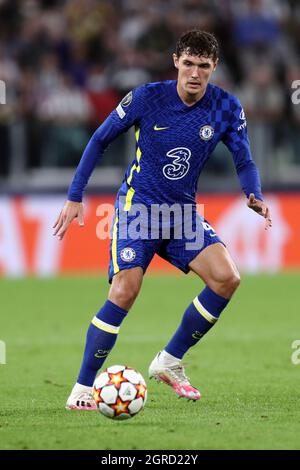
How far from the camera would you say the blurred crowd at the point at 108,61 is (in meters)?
15.9

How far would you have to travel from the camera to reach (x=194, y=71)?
6562mm

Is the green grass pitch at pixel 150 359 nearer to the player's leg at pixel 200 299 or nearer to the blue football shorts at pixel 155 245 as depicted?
the player's leg at pixel 200 299

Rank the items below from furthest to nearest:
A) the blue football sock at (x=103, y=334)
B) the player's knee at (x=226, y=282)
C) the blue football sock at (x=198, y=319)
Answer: the blue football sock at (x=198, y=319)
the player's knee at (x=226, y=282)
the blue football sock at (x=103, y=334)

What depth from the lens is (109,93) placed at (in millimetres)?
15766

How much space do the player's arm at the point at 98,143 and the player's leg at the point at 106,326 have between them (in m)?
0.46

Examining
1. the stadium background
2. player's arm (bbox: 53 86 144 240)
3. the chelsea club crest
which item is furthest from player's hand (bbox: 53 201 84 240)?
the stadium background

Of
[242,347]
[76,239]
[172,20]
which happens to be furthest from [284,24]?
[242,347]

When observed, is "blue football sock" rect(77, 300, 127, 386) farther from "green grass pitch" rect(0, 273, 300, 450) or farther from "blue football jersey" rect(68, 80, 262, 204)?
"blue football jersey" rect(68, 80, 262, 204)

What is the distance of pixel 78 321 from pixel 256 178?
197 inches

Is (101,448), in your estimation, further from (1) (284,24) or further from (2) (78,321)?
(1) (284,24)

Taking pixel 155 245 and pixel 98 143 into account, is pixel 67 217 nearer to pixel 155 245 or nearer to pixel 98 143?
pixel 98 143

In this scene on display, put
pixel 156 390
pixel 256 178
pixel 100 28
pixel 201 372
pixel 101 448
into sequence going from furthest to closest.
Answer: pixel 100 28 → pixel 201 372 → pixel 156 390 → pixel 256 178 → pixel 101 448

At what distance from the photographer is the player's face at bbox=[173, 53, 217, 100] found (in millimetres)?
6539

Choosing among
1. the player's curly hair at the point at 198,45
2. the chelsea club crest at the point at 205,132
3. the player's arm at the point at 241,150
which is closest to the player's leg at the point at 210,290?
the player's arm at the point at 241,150
